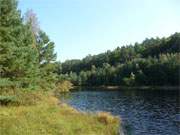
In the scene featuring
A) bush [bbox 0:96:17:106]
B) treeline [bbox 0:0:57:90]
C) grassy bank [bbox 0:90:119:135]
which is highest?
treeline [bbox 0:0:57:90]

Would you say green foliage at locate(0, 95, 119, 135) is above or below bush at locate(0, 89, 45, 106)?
below

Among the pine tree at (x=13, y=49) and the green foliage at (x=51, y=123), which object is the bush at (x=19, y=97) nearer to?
the pine tree at (x=13, y=49)

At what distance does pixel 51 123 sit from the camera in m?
24.8

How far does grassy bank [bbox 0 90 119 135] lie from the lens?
22312mm

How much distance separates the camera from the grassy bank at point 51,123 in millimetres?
22312

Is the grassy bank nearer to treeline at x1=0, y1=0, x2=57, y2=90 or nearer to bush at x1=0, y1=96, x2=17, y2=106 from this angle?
bush at x1=0, y1=96, x2=17, y2=106

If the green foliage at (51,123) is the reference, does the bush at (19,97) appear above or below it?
above

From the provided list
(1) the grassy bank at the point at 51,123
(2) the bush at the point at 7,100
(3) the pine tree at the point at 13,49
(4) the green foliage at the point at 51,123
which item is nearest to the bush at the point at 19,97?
(2) the bush at the point at 7,100

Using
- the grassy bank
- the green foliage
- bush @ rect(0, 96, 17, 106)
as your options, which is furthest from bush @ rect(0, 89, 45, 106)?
the green foliage

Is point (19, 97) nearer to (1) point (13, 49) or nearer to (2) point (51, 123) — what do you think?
(1) point (13, 49)

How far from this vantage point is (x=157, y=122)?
44062 millimetres

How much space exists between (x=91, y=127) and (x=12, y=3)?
14.4 metres

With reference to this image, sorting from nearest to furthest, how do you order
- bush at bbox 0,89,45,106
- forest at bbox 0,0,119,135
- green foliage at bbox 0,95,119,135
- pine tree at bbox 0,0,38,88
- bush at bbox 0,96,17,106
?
green foliage at bbox 0,95,119,135 → forest at bbox 0,0,119,135 → bush at bbox 0,96,17,106 → pine tree at bbox 0,0,38,88 → bush at bbox 0,89,45,106

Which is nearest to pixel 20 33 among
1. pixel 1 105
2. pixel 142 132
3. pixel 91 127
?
pixel 1 105
